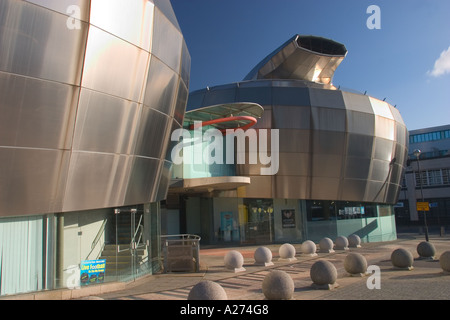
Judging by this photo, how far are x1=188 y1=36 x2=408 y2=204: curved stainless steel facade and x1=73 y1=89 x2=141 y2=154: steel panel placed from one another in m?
16.9

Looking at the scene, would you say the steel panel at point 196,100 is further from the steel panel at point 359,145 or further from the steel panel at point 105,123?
the steel panel at point 105,123

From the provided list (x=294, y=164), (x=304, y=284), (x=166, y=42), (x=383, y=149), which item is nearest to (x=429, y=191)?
(x=383, y=149)

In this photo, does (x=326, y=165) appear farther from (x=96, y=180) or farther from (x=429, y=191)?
(x=429, y=191)

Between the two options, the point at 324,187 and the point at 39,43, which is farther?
the point at 324,187

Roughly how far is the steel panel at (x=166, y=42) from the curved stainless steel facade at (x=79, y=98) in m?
0.06

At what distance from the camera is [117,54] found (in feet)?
39.9

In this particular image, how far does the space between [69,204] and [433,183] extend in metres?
68.4

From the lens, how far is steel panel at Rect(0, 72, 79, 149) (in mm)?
9891

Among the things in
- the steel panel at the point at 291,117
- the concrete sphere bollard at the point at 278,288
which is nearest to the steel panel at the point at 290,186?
the steel panel at the point at 291,117

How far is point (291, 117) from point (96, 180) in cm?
1957

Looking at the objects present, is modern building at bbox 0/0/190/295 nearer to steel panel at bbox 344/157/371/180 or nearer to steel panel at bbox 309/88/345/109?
steel panel at bbox 309/88/345/109

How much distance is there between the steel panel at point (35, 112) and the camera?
32.4 feet

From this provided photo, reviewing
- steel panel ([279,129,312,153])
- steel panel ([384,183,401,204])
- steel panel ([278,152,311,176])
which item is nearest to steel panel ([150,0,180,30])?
steel panel ([279,129,312,153])

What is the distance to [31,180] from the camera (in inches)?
421
